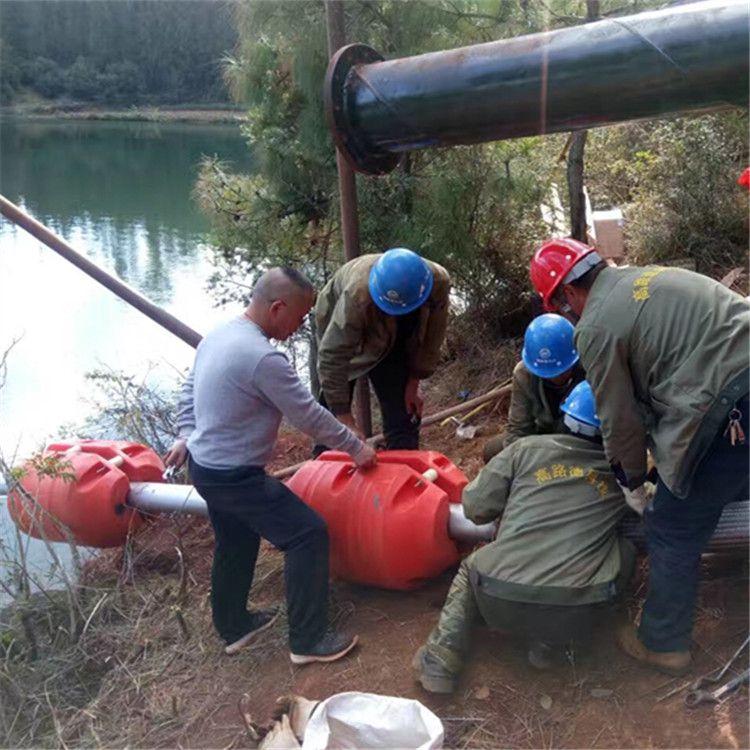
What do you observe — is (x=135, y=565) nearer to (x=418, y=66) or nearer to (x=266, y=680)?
(x=266, y=680)

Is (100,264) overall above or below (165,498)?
below

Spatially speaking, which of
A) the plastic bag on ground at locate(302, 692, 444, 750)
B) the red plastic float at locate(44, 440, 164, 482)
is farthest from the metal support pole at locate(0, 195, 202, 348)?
the plastic bag on ground at locate(302, 692, 444, 750)

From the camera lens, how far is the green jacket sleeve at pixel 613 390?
9.53 feet

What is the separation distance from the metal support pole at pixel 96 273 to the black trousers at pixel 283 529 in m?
2.34

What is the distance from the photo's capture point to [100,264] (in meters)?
14.3

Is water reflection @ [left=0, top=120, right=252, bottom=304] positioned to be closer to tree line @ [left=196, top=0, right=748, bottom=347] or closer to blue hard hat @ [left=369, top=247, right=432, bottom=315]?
tree line @ [left=196, top=0, right=748, bottom=347]

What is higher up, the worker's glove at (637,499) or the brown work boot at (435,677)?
the worker's glove at (637,499)

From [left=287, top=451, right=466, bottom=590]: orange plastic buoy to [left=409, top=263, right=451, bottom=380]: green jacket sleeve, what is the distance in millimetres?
973

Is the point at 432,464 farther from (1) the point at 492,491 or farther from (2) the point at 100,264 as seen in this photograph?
(2) the point at 100,264

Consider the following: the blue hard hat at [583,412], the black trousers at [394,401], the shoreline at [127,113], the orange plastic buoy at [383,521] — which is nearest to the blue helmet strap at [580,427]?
the blue hard hat at [583,412]

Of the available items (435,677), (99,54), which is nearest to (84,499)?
(435,677)

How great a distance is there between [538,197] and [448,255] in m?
1.04

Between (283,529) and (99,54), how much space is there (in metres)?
24.4

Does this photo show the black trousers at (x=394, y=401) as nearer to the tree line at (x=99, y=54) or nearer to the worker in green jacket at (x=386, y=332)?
the worker in green jacket at (x=386, y=332)
